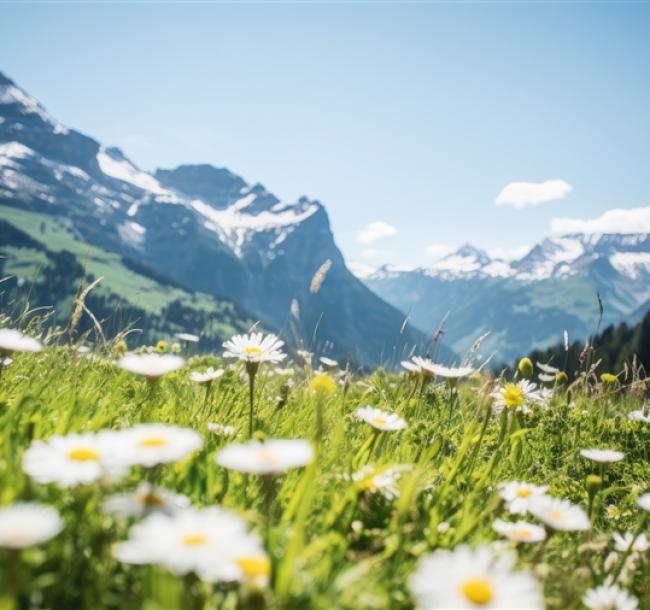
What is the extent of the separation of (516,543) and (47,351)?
472cm

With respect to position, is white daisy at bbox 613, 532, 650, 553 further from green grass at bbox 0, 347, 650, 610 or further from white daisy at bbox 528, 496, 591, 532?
white daisy at bbox 528, 496, 591, 532

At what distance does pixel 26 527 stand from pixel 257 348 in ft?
7.08

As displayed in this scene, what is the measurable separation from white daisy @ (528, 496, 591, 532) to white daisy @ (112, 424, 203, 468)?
1248 mm

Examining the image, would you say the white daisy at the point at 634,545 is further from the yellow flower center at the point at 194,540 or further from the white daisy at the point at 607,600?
the yellow flower center at the point at 194,540

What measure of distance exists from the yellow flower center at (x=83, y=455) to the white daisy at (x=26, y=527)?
0.27 metres

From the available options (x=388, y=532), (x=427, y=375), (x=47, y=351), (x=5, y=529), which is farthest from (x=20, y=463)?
(x=47, y=351)

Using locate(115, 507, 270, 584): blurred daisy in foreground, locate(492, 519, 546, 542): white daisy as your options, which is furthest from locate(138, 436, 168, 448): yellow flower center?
locate(492, 519, 546, 542): white daisy

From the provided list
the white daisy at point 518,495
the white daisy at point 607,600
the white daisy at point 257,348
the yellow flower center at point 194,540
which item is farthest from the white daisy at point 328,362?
the yellow flower center at point 194,540

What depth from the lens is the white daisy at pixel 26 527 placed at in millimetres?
1158

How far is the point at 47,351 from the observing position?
214 inches

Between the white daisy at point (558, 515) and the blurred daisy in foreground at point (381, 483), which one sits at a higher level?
the white daisy at point (558, 515)

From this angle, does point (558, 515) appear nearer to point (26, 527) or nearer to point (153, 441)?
point (153, 441)

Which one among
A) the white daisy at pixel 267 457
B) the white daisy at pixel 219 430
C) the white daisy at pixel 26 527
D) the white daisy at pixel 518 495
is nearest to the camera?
the white daisy at pixel 26 527

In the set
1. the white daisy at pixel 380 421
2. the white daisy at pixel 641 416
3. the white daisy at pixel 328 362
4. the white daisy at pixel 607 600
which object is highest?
the white daisy at pixel 380 421
